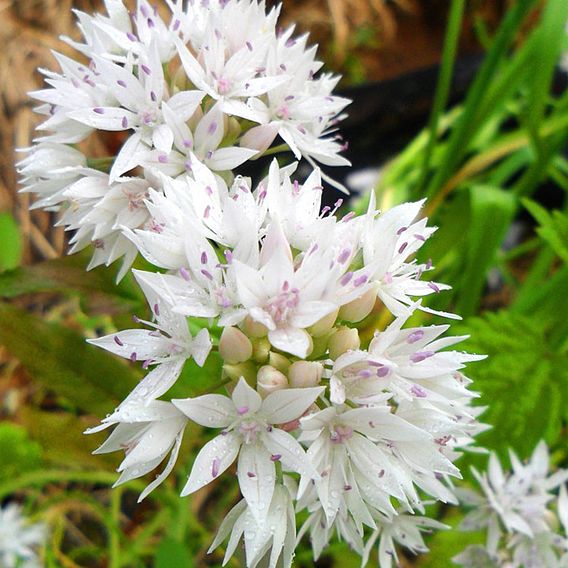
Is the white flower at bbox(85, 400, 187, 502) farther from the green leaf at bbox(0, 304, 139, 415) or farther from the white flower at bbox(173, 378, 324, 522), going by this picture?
the green leaf at bbox(0, 304, 139, 415)

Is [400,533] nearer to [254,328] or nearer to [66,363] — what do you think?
[254,328]

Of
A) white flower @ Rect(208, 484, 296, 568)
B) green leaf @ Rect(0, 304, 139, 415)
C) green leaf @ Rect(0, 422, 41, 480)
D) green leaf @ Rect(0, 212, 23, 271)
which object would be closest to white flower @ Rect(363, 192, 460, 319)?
white flower @ Rect(208, 484, 296, 568)

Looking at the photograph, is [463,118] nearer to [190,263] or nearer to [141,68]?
[141,68]

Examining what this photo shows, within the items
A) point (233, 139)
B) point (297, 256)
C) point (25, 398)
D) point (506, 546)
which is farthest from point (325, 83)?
point (25, 398)

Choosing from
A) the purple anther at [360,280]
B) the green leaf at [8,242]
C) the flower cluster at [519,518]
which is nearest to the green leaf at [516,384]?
the flower cluster at [519,518]

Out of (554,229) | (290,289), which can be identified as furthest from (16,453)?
(554,229)

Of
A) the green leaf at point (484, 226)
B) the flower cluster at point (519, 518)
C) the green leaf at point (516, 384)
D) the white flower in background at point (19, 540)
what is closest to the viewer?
the flower cluster at point (519, 518)

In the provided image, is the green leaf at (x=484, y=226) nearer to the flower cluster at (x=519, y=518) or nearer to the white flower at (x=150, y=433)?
the flower cluster at (x=519, y=518)

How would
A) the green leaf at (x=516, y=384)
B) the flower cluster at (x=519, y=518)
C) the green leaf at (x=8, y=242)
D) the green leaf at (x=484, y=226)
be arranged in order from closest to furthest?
the flower cluster at (x=519, y=518) → the green leaf at (x=516, y=384) → the green leaf at (x=484, y=226) → the green leaf at (x=8, y=242)
